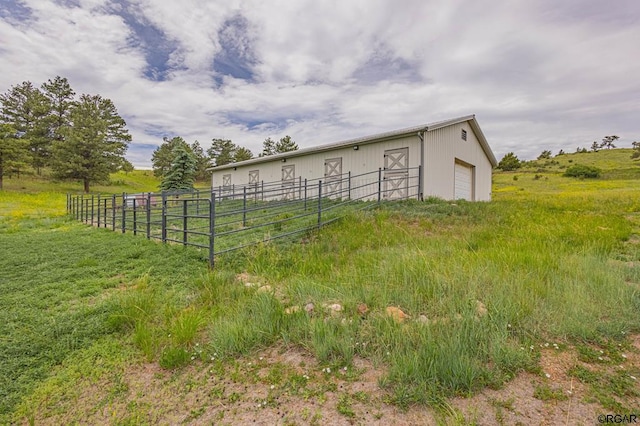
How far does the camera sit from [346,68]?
43.2 ft

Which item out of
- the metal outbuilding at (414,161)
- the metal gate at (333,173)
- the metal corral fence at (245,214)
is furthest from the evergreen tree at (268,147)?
the metal gate at (333,173)

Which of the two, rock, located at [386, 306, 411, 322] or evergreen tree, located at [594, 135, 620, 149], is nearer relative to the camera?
rock, located at [386, 306, 411, 322]

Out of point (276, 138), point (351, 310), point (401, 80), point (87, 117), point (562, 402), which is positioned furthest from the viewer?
point (276, 138)

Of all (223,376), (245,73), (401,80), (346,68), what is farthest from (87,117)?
(223,376)

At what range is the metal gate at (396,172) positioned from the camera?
1038 cm

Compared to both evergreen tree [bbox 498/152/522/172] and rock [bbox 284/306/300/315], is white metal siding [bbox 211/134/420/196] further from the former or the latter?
evergreen tree [bbox 498/152/522/172]

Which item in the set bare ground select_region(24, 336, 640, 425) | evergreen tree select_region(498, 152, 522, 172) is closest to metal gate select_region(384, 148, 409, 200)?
bare ground select_region(24, 336, 640, 425)

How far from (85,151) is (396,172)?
30068mm

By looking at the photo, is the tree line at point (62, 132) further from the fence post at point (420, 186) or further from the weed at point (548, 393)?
the weed at point (548, 393)

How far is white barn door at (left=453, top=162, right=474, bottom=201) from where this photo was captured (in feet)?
41.4

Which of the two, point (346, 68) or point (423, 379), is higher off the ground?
point (346, 68)

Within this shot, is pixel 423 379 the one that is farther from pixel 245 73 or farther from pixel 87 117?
pixel 87 117

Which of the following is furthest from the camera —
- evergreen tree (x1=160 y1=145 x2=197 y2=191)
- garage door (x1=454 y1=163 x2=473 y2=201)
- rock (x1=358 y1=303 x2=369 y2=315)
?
evergreen tree (x1=160 y1=145 x2=197 y2=191)

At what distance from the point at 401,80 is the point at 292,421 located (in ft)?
50.0
